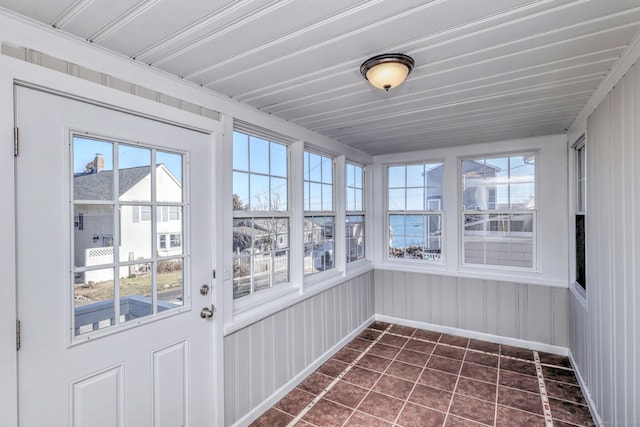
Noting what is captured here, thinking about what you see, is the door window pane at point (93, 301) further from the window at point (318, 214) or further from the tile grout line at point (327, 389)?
the window at point (318, 214)

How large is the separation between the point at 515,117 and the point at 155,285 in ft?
10.3

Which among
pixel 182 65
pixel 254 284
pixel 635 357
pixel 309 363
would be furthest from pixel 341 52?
pixel 309 363

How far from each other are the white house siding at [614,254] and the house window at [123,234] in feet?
8.25

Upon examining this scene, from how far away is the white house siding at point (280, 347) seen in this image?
7.52 ft

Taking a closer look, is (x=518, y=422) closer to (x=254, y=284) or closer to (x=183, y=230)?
(x=254, y=284)

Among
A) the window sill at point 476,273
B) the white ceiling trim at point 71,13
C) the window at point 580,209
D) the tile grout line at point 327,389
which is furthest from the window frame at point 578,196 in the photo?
the white ceiling trim at point 71,13

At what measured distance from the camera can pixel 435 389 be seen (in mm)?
2803

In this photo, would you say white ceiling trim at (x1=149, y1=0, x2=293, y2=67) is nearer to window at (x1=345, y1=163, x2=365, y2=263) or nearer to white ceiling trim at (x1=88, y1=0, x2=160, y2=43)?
white ceiling trim at (x1=88, y1=0, x2=160, y2=43)

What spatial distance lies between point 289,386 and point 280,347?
1.29ft

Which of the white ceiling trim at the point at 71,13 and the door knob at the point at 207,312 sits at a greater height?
the white ceiling trim at the point at 71,13

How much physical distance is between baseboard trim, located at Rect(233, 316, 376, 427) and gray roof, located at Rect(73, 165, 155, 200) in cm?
182

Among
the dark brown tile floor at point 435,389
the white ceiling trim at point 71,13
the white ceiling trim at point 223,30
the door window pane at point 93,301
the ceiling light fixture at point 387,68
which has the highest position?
the white ceiling trim at point 223,30

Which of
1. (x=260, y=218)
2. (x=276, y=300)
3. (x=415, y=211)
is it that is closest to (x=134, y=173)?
(x=260, y=218)

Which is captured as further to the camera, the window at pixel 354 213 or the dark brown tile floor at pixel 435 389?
the window at pixel 354 213
